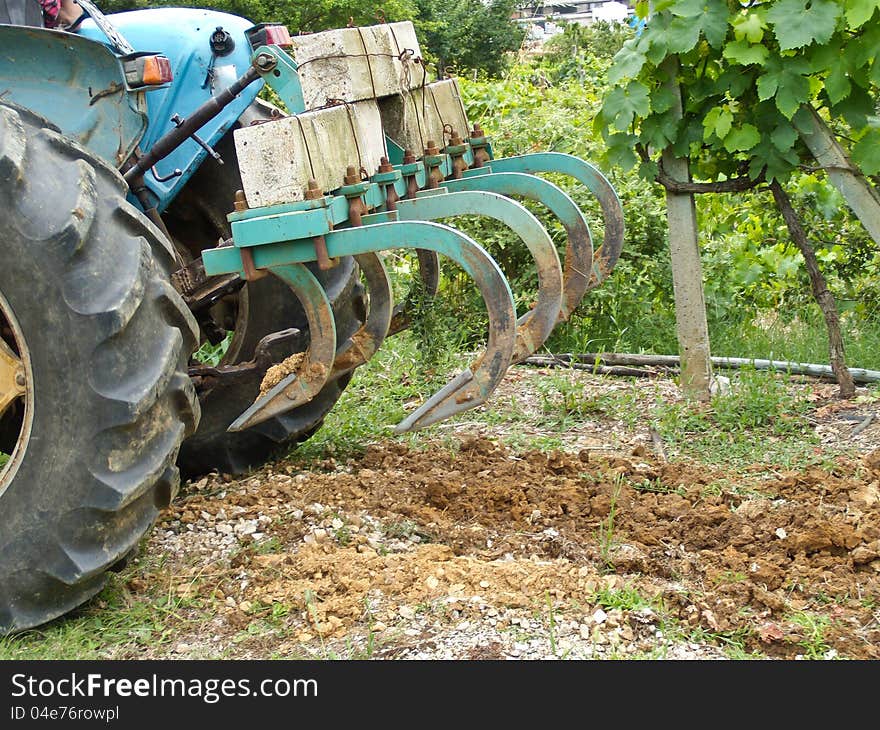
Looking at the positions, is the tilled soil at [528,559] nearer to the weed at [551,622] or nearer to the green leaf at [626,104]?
the weed at [551,622]

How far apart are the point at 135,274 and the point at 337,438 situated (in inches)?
71.9

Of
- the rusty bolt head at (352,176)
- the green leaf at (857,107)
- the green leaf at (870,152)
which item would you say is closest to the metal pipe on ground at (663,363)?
the green leaf at (870,152)

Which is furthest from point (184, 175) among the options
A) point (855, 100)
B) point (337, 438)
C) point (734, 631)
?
point (855, 100)

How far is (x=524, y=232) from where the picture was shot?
3.39 m

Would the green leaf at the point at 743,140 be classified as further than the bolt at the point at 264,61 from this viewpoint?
Yes

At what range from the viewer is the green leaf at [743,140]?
14.6 feet

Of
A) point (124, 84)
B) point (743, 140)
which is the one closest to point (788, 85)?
point (743, 140)

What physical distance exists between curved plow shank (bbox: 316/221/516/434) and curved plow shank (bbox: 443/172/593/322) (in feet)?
2.39

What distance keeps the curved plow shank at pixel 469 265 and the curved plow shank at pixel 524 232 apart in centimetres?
17

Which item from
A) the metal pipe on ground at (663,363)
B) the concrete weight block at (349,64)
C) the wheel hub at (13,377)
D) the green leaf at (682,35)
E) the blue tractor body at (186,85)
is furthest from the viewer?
the metal pipe on ground at (663,363)

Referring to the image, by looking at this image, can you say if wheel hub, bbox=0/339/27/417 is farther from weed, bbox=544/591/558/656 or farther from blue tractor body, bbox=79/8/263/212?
weed, bbox=544/591/558/656

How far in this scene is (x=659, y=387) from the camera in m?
5.30

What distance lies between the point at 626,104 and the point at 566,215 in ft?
2.85

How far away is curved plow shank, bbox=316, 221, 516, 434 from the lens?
3.20 meters
